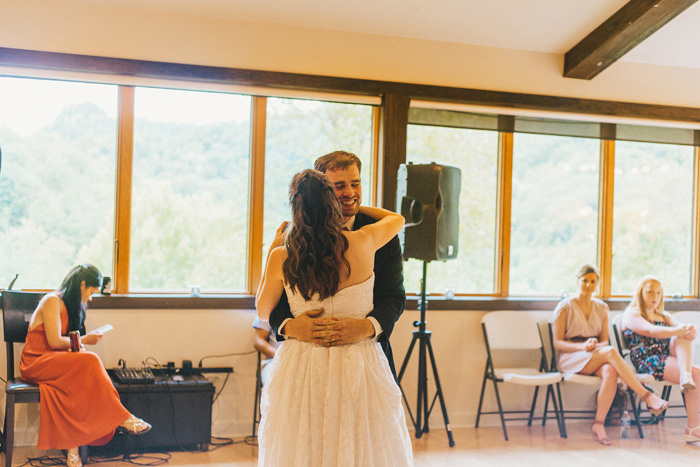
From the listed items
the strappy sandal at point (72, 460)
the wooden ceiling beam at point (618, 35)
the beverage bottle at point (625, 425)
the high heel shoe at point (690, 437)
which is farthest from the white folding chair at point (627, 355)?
the strappy sandal at point (72, 460)

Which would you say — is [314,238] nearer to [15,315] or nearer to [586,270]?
[15,315]

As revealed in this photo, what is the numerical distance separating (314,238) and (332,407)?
0.53 meters

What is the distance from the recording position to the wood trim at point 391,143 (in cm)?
489

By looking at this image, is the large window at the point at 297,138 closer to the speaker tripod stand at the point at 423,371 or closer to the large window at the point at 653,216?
the speaker tripod stand at the point at 423,371

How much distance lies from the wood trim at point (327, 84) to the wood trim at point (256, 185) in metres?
0.21

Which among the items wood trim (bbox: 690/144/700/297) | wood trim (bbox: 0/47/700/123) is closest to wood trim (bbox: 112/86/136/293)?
wood trim (bbox: 0/47/700/123)

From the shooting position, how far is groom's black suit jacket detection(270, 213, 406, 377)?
2.23 metres

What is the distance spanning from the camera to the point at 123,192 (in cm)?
453

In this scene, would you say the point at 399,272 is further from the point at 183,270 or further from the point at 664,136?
the point at 664,136

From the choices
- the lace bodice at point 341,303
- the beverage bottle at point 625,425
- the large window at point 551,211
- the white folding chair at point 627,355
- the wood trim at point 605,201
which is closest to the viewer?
the lace bodice at point 341,303

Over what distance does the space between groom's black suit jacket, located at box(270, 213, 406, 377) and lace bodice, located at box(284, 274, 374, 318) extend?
0.06m

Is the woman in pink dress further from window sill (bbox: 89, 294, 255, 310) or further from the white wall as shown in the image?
window sill (bbox: 89, 294, 255, 310)

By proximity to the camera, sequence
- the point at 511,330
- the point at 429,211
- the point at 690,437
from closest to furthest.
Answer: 1. the point at 429,211
2. the point at 690,437
3. the point at 511,330

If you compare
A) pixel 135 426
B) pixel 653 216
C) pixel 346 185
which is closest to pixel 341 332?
pixel 346 185
